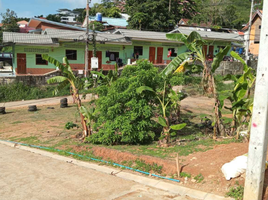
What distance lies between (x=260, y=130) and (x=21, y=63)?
91.9ft

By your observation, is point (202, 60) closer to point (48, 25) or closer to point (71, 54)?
point (71, 54)

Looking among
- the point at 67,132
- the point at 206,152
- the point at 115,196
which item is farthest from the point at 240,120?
the point at 67,132

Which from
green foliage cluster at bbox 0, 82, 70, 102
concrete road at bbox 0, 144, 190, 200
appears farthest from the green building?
concrete road at bbox 0, 144, 190, 200

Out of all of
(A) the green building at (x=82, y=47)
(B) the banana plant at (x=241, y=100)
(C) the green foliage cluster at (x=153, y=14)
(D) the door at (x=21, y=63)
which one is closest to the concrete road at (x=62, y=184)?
(B) the banana plant at (x=241, y=100)

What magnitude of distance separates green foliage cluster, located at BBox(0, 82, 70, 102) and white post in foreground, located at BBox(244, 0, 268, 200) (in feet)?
73.2

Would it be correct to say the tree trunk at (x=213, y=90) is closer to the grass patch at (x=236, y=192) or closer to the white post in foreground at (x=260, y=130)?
the grass patch at (x=236, y=192)

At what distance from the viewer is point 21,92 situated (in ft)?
83.3

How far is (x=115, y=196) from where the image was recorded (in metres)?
6.20

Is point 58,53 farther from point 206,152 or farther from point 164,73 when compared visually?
point 206,152

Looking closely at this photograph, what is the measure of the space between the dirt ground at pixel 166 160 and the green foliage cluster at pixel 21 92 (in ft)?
23.0

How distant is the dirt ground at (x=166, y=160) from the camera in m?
6.28

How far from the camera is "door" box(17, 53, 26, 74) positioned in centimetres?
2875

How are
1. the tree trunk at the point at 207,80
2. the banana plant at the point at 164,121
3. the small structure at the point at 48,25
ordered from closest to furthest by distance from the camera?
the banana plant at the point at 164,121 < the tree trunk at the point at 207,80 < the small structure at the point at 48,25

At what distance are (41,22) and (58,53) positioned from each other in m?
15.2
